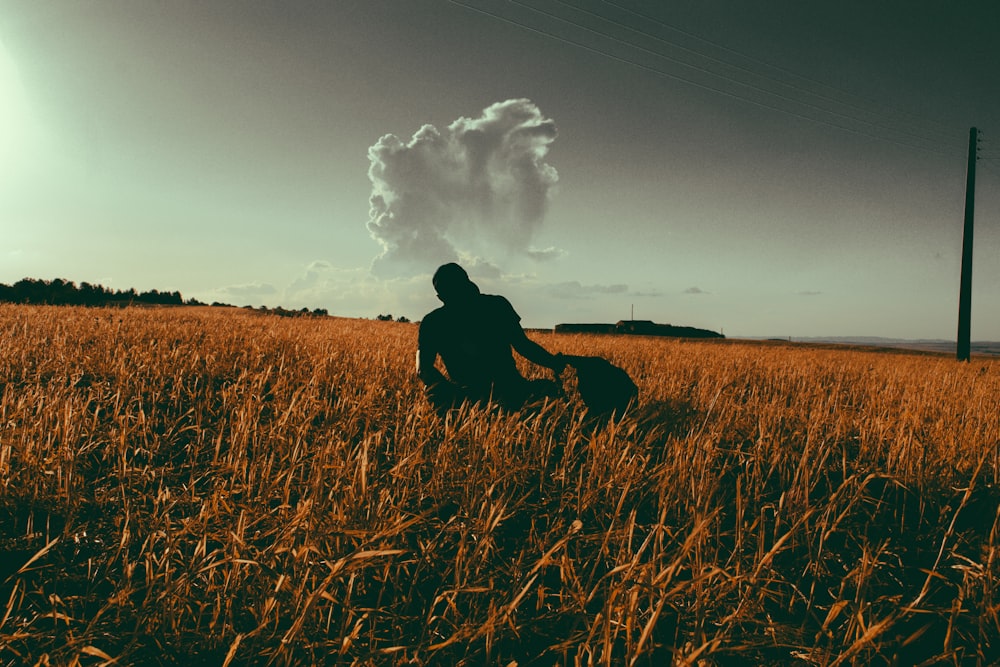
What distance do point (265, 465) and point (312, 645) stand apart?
51.4 inches

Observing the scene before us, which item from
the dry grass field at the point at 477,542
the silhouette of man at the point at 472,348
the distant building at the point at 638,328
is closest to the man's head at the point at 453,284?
the silhouette of man at the point at 472,348

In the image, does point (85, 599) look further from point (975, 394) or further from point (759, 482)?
point (975, 394)

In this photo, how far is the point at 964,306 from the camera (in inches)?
660

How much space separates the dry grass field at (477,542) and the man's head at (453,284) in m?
0.95

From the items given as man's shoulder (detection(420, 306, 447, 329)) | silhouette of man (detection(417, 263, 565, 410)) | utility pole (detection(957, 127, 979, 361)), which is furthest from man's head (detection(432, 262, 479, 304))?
utility pole (detection(957, 127, 979, 361))

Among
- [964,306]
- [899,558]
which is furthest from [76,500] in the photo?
[964,306]

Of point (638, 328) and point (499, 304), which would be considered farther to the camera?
point (638, 328)

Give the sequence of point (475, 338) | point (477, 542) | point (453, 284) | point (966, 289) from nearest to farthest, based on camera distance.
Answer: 1. point (477, 542)
2. point (453, 284)
3. point (475, 338)
4. point (966, 289)

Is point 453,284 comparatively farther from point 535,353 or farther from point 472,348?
point 535,353

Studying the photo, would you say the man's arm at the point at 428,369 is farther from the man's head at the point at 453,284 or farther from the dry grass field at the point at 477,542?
the man's head at the point at 453,284

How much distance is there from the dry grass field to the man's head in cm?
95

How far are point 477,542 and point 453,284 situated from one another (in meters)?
2.11

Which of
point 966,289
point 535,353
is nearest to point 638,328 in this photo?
point 966,289

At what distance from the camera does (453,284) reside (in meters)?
3.55
